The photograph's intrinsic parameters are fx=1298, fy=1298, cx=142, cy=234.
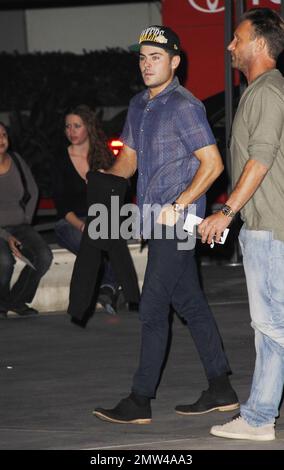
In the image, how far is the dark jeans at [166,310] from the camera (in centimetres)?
682

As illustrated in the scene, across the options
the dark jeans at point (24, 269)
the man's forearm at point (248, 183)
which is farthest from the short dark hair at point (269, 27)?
the dark jeans at point (24, 269)

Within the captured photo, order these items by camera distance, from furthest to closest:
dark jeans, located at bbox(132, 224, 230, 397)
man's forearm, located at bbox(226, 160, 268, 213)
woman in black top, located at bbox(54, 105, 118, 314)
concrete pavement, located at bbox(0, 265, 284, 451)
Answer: woman in black top, located at bbox(54, 105, 118, 314), dark jeans, located at bbox(132, 224, 230, 397), concrete pavement, located at bbox(0, 265, 284, 451), man's forearm, located at bbox(226, 160, 268, 213)

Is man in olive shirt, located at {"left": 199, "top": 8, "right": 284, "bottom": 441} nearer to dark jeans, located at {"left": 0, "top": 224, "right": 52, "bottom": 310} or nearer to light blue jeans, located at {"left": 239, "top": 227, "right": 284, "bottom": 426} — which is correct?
light blue jeans, located at {"left": 239, "top": 227, "right": 284, "bottom": 426}

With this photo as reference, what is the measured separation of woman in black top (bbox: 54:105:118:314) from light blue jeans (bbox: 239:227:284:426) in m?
4.20

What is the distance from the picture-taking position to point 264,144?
608 cm

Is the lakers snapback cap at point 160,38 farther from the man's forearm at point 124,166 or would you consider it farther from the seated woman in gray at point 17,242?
the seated woman in gray at point 17,242

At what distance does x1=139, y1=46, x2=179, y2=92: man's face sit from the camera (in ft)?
22.6

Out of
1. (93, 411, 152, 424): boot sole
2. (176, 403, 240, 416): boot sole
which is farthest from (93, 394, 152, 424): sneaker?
(176, 403, 240, 416): boot sole

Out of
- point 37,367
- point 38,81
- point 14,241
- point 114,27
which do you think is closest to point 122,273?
point 37,367

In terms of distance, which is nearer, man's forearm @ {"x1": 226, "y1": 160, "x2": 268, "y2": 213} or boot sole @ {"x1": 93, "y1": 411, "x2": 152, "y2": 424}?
man's forearm @ {"x1": 226, "y1": 160, "x2": 268, "y2": 213}

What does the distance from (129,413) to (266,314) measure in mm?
1077

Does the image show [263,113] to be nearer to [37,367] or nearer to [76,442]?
[76,442]

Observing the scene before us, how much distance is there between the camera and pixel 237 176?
632cm

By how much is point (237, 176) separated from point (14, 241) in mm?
4441
